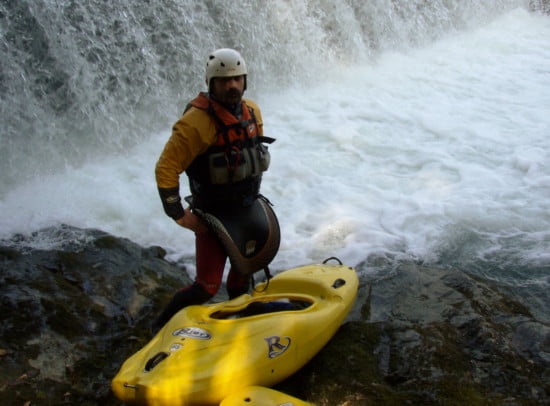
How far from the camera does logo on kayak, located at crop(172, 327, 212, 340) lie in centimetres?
241

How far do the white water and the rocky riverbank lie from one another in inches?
30.2

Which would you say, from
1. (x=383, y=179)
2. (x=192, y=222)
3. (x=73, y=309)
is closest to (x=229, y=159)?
(x=192, y=222)

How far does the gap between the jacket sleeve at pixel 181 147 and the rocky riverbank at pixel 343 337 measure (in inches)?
40.2

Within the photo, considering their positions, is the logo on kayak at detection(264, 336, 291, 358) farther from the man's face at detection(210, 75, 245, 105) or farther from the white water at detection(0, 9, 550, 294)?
the white water at detection(0, 9, 550, 294)

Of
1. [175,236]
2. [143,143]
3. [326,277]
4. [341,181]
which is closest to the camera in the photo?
[326,277]

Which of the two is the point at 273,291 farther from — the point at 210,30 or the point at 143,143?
the point at 210,30

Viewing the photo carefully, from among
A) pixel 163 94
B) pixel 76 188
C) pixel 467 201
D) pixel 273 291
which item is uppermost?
pixel 163 94

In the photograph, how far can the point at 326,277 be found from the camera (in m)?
3.03

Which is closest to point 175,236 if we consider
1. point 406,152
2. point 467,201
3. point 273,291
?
point 273,291

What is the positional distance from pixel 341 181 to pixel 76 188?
290 cm

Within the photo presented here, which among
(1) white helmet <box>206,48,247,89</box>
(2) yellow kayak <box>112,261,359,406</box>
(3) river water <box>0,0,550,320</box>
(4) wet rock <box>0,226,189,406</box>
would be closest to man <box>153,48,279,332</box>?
(1) white helmet <box>206,48,247,89</box>

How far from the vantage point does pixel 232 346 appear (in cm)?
235

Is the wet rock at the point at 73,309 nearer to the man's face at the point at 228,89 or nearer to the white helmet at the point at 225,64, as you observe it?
the man's face at the point at 228,89

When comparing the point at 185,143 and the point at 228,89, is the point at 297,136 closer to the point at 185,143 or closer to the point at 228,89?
the point at 228,89
